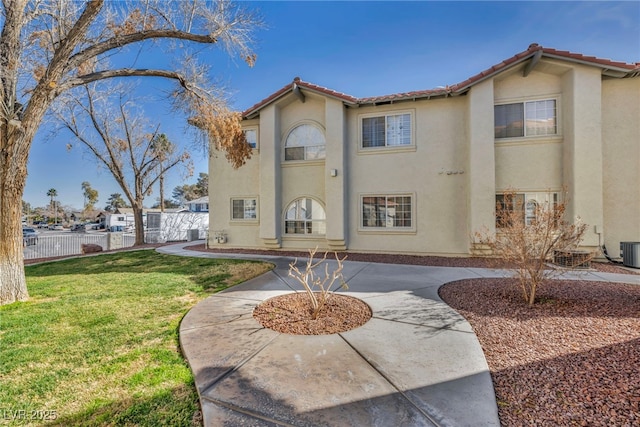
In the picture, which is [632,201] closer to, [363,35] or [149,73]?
[363,35]

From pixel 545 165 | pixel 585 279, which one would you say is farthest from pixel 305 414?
pixel 545 165

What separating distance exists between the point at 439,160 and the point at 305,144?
19.2ft

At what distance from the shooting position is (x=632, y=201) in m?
9.73

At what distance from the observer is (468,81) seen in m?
10.4

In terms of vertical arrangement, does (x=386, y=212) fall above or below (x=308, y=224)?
above

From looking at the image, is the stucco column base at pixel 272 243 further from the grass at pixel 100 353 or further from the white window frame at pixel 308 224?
the grass at pixel 100 353

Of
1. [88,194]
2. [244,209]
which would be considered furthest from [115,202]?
[244,209]

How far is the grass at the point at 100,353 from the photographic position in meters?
2.72

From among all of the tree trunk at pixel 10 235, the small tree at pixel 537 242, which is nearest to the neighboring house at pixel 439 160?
the small tree at pixel 537 242

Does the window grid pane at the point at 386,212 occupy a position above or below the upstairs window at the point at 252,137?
below

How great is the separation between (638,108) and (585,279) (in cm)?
702

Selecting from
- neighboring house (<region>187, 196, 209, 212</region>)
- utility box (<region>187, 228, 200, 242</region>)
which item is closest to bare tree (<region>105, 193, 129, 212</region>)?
neighboring house (<region>187, 196, 209, 212</region>)

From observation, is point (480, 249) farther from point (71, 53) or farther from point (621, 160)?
point (71, 53)

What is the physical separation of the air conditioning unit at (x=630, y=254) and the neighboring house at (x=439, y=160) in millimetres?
573
